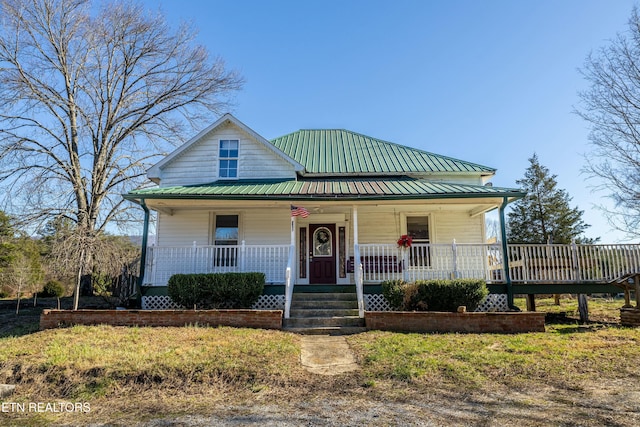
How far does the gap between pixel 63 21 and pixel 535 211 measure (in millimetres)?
35007

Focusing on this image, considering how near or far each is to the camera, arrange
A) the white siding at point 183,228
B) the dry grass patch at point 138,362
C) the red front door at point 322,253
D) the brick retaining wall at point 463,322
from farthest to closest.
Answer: the red front door at point 322,253 < the white siding at point 183,228 < the brick retaining wall at point 463,322 < the dry grass patch at point 138,362

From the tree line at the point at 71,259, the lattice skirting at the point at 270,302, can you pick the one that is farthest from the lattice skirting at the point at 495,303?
the tree line at the point at 71,259

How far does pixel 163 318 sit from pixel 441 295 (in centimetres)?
708

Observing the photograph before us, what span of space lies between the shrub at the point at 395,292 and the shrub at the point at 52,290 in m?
20.2

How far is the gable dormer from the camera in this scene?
46.9 ft

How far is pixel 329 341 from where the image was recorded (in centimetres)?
863

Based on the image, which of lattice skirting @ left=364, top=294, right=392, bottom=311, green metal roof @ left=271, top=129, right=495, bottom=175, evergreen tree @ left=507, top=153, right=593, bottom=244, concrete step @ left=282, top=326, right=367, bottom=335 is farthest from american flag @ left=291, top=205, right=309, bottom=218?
evergreen tree @ left=507, top=153, right=593, bottom=244

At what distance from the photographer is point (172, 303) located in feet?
38.9

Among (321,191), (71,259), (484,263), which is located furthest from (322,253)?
(71,259)

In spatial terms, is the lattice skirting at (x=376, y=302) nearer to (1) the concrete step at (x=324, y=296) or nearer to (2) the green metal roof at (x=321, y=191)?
(1) the concrete step at (x=324, y=296)

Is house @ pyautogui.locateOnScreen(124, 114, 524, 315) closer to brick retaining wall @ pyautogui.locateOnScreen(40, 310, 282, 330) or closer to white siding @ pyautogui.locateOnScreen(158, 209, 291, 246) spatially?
white siding @ pyautogui.locateOnScreen(158, 209, 291, 246)

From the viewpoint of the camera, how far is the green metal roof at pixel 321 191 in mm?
11711

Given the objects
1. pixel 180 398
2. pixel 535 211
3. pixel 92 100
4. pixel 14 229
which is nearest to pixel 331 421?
pixel 180 398

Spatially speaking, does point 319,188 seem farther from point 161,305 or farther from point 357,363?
point 357,363
